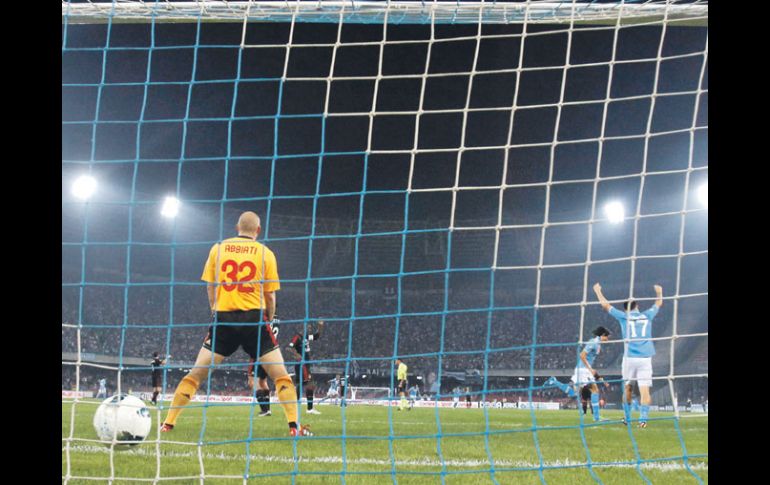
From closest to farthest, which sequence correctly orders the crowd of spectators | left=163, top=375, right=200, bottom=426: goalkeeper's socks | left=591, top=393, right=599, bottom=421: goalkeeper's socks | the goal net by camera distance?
left=163, top=375, right=200, bottom=426: goalkeeper's socks < left=591, top=393, right=599, bottom=421: goalkeeper's socks < the goal net < the crowd of spectators

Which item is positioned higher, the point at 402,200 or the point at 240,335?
the point at 402,200

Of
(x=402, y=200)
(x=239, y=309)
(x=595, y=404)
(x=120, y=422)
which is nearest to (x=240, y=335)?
(x=239, y=309)

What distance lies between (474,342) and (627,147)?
41.1 ft

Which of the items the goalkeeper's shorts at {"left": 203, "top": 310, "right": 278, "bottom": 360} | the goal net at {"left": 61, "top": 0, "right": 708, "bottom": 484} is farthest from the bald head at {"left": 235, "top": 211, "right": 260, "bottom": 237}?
the goal net at {"left": 61, "top": 0, "right": 708, "bottom": 484}

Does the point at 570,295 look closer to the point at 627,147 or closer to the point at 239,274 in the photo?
the point at 627,147

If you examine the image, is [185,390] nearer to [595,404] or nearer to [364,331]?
[595,404]

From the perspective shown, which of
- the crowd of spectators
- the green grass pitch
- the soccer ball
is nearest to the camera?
the green grass pitch

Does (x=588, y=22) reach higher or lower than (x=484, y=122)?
lower

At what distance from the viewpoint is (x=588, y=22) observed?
5070 millimetres

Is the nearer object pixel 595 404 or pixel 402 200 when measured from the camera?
pixel 595 404

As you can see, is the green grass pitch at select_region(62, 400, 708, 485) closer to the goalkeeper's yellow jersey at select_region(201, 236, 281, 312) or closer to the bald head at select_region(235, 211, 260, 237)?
A: the goalkeeper's yellow jersey at select_region(201, 236, 281, 312)

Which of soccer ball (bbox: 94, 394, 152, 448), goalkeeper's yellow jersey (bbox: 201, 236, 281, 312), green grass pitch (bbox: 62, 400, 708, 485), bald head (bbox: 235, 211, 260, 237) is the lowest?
green grass pitch (bbox: 62, 400, 708, 485)
